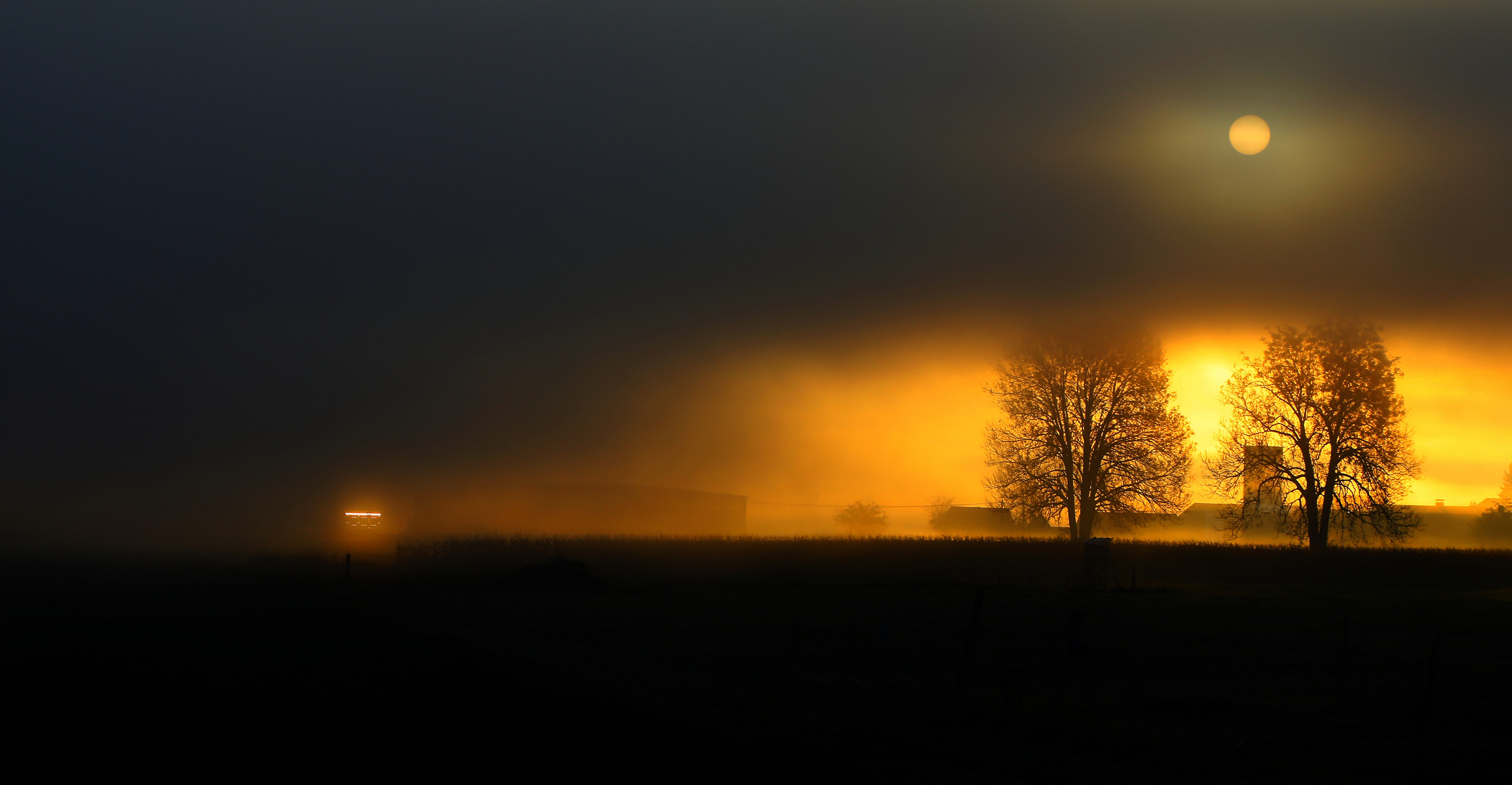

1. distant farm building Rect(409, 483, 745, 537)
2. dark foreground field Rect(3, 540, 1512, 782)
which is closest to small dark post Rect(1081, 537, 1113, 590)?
dark foreground field Rect(3, 540, 1512, 782)

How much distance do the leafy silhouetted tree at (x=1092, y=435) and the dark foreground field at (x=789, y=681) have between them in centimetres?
907

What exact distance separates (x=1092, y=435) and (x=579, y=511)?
81.1 m

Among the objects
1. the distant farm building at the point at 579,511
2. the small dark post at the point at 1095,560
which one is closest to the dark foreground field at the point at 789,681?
the small dark post at the point at 1095,560

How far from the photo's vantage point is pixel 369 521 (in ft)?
425

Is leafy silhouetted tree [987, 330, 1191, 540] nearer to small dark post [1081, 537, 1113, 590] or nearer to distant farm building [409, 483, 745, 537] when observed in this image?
small dark post [1081, 537, 1113, 590]

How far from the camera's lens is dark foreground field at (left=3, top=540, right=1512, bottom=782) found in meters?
10.9

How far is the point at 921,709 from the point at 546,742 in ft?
18.6

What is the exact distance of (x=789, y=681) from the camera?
16.9m

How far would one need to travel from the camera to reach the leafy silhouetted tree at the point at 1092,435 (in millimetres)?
45344

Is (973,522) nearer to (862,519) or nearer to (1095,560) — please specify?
(862,519)

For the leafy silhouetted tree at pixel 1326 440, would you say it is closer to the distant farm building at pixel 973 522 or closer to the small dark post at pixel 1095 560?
the small dark post at pixel 1095 560

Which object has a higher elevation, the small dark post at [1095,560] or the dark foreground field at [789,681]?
the small dark post at [1095,560]

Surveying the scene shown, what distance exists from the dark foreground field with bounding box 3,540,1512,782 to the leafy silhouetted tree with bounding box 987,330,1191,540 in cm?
907

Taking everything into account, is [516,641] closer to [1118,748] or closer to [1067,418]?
[1118,748]
